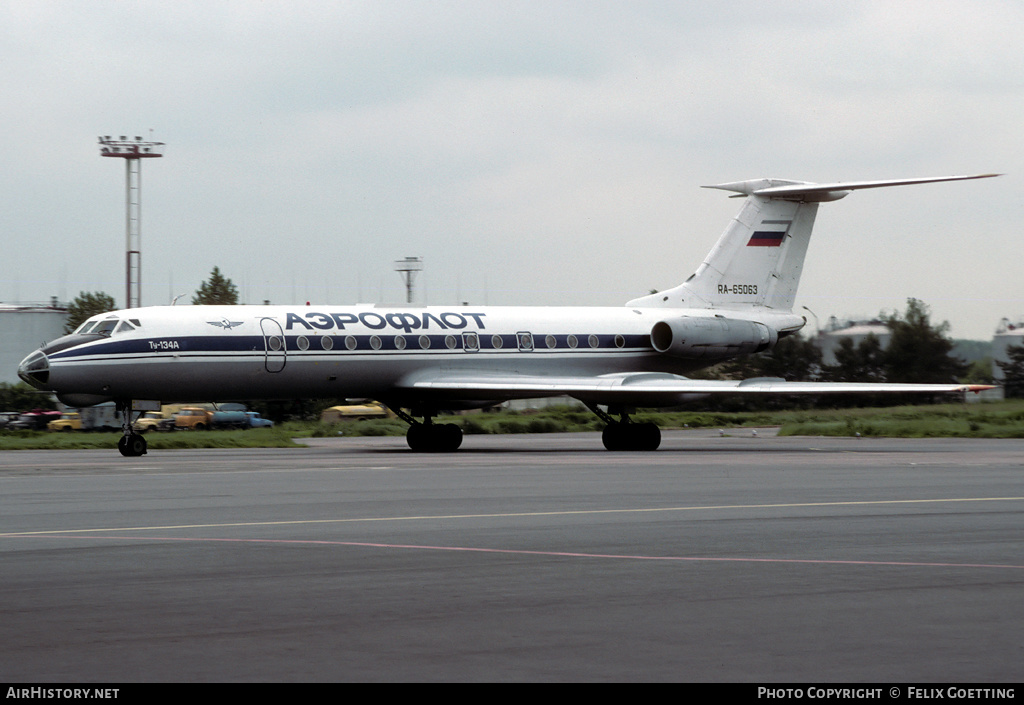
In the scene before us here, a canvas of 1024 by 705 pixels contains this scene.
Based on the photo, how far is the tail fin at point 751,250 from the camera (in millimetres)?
37562

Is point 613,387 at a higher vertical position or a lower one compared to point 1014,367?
higher

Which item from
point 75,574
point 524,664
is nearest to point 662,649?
point 524,664

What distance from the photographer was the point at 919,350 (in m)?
59.9

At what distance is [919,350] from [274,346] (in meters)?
36.9

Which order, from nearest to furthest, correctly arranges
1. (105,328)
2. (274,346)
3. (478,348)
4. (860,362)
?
(105,328) → (274,346) → (478,348) → (860,362)

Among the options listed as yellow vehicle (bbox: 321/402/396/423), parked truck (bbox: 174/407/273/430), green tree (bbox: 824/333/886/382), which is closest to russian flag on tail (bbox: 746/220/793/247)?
green tree (bbox: 824/333/886/382)

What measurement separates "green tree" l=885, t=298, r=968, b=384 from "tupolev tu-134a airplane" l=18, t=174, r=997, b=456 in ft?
70.6

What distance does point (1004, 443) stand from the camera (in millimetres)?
33344

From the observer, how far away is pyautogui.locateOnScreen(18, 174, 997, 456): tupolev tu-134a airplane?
29.8 metres

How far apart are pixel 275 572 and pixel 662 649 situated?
3.98m

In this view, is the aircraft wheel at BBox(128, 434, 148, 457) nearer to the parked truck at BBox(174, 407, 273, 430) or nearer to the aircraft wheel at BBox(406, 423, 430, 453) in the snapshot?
the aircraft wheel at BBox(406, 423, 430, 453)

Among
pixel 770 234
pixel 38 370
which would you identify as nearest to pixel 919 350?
pixel 770 234

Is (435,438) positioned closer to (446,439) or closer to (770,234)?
(446,439)

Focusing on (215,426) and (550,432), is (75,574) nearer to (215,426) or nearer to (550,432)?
(550,432)
